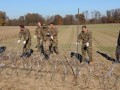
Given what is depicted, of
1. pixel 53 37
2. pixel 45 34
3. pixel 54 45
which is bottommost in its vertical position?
pixel 54 45

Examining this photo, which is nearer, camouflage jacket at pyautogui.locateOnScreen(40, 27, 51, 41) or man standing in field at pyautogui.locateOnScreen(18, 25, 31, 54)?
man standing in field at pyautogui.locateOnScreen(18, 25, 31, 54)

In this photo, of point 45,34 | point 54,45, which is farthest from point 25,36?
point 54,45

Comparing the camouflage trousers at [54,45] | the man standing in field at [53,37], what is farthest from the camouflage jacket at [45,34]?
the camouflage trousers at [54,45]

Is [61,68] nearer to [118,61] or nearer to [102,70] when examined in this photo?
[102,70]

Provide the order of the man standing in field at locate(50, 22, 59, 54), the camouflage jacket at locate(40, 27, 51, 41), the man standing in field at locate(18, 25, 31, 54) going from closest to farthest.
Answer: the man standing in field at locate(18, 25, 31, 54), the man standing in field at locate(50, 22, 59, 54), the camouflage jacket at locate(40, 27, 51, 41)

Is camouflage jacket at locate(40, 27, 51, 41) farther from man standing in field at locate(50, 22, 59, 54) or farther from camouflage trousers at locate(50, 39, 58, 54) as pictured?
camouflage trousers at locate(50, 39, 58, 54)

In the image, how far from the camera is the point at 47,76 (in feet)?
35.5

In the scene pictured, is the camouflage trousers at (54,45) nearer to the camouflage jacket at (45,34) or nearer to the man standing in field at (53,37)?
the man standing in field at (53,37)

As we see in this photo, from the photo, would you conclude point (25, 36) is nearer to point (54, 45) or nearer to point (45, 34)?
point (45, 34)

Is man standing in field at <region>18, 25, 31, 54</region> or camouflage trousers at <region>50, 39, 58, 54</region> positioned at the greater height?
man standing in field at <region>18, 25, 31, 54</region>

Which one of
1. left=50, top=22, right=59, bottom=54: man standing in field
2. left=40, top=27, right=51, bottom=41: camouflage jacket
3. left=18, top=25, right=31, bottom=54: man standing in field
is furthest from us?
left=40, top=27, right=51, bottom=41: camouflage jacket

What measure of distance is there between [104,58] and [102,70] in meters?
3.95

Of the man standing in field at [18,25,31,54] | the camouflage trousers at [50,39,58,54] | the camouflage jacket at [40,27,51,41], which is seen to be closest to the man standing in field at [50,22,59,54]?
the camouflage trousers at [50,39,58,54]

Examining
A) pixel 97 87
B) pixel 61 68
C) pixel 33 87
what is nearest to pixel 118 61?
pixel 61 68
